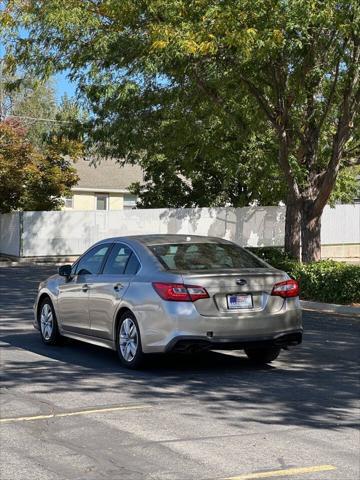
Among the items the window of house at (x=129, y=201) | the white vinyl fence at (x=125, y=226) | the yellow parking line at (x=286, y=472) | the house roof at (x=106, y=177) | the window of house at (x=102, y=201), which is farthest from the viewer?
the window of house at (x=129, y=201)

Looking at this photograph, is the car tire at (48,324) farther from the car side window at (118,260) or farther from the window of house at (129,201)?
the window of house at (129,201)

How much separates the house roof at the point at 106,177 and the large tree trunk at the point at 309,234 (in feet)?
87.3

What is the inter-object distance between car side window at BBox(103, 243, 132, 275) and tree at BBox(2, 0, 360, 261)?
5050 mm

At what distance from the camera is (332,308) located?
15320mm

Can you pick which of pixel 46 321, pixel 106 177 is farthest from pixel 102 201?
pixel 46 321

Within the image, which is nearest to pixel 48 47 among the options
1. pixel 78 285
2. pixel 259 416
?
pixel 78 285

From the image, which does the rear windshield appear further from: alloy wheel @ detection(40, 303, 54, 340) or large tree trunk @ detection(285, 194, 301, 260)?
large tree trunk @ detection(285, 194, 301, 260)

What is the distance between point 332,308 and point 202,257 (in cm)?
668

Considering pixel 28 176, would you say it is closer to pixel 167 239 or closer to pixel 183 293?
pixel 167 239

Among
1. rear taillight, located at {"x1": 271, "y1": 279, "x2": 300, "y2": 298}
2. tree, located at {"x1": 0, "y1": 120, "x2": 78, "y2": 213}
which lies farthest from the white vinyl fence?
rear taillight, located at {"x1": 271, "y1": 279, "x2": 300, "y2": 298}

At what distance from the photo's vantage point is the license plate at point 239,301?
28.4 ft

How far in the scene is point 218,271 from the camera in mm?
8891

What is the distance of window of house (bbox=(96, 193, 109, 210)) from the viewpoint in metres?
45.2

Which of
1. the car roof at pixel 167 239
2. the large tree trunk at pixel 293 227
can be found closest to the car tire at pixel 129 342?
the car roof at pixel 167 239
